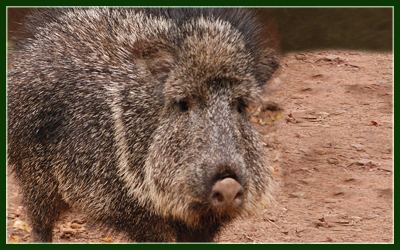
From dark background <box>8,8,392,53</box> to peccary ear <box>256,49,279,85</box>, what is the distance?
0.92 metres

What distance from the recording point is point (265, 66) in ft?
14.4

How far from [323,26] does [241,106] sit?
8.03 feet

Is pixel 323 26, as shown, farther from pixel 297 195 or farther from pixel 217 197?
pixel 217 197

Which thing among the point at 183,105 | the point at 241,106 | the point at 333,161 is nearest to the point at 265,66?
the point at 241,106

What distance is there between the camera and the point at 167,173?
396 cm

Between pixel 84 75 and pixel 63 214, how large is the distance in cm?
109

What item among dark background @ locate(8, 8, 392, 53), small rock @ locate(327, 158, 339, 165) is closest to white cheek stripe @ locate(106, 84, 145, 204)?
dark background @ locate(8, 8, 392, 53)

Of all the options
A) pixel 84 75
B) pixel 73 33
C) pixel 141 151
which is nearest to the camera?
pixel 141 151

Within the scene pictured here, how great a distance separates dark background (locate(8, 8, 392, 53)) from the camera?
19.0ft

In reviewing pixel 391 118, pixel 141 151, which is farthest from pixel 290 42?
pixel 141 151

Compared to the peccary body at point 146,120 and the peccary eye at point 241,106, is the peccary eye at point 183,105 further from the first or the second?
the peccary eye at point 241,106

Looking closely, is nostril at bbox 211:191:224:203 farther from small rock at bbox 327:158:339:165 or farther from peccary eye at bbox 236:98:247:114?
small rock at bbox 327:158:339:165

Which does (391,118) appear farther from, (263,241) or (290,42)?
(263,241)

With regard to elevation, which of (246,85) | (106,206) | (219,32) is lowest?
(106,206)
